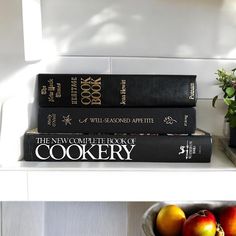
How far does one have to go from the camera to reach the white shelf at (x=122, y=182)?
65 cm

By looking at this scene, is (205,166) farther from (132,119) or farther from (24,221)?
(24,221)

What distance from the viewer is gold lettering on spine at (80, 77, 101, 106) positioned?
28.2 inches

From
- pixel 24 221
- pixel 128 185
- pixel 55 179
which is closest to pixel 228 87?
pixel 128 185

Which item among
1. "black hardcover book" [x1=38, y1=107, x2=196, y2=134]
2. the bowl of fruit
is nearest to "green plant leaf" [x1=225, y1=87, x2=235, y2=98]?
"black hardcover book" [x1=38, y1=107, x2=196, y2=134]

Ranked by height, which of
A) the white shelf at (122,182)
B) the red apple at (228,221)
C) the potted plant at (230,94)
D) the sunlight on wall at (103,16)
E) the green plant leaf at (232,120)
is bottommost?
the red apple at (228,221)

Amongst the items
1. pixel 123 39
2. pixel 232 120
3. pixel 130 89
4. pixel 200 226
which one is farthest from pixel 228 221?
pixel 123 39

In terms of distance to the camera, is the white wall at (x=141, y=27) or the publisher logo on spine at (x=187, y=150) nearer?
the publisher logo on spine at (x=187, y=150)

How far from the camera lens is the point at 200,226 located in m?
0.67

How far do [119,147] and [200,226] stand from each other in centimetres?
22

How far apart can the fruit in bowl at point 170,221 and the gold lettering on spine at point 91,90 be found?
0.26m

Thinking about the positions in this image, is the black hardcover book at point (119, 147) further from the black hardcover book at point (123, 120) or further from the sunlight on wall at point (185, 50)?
the sunlight on wall at point (185, 50)

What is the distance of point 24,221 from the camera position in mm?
898

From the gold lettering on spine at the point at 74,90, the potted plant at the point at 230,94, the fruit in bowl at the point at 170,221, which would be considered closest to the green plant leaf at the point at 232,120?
the potted plant at the point at 230,94

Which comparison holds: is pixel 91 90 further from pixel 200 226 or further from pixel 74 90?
pixel 200 226
